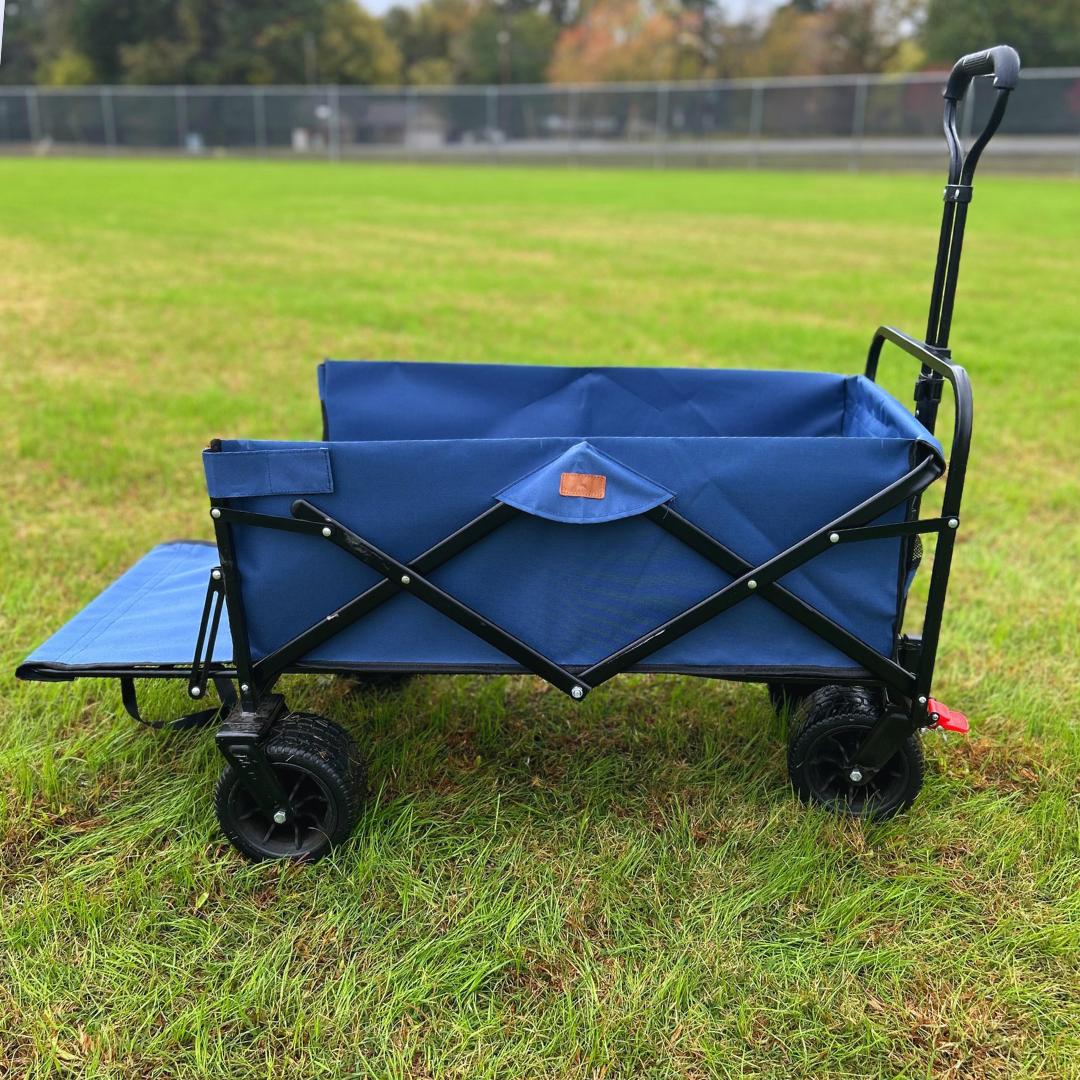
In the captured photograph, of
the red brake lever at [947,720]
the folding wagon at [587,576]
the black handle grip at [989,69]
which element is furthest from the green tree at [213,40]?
the red brake lever at [947,720]

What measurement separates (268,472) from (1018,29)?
61445 millimetres

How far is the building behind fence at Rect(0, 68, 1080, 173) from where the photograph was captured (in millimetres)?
28750

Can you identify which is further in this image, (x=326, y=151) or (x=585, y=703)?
(x=326, y=151)

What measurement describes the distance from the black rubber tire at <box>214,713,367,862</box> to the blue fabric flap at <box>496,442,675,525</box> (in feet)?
2.28

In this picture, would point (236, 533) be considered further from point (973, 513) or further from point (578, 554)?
point (973, 513)

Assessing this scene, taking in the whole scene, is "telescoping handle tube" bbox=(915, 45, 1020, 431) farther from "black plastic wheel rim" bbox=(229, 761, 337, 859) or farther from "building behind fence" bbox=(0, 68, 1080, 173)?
"building behind fence" bbox=(0, 68, 1080, 173)

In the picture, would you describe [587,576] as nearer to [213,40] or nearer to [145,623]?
[145,623]

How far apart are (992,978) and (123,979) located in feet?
5.56

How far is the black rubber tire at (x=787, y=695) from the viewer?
272 cm

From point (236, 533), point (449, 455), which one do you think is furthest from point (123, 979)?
point (449, 455)

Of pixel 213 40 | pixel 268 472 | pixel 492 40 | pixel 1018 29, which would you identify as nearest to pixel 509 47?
pixel 492 40

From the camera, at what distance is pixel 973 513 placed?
4434 millimetres

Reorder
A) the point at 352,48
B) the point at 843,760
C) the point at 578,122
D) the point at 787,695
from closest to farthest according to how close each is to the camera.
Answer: the point at 843,760
the point at 787,695
the point at 578,122
the point at 352,48

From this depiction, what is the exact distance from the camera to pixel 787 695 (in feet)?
9.05
